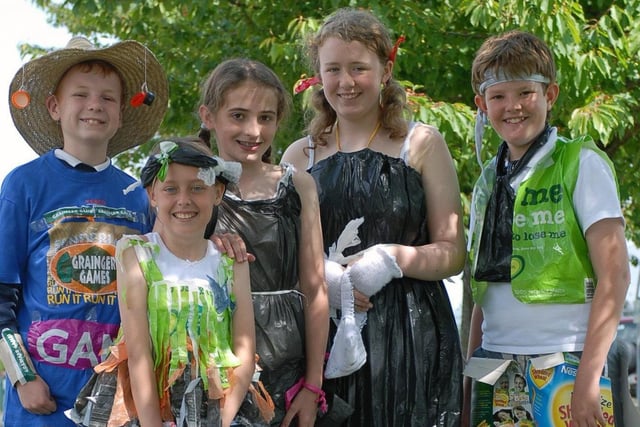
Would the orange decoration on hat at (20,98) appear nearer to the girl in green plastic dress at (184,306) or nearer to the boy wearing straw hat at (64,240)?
the boy wearing straw hat at (64,240)

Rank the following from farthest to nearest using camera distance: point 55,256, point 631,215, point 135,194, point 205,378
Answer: point 631,215
point 135,194
point 55,256
point 205,378

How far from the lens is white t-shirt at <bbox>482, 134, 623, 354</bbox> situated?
10.6 ft

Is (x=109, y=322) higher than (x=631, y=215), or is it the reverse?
(x=631, y=215)

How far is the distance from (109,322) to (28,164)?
24.8 inches

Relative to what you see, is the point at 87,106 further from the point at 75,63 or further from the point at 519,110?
the point at 519,110

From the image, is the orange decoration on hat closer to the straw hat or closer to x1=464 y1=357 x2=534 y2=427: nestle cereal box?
the straw hat

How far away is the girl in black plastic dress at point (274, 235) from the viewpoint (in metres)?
3.21

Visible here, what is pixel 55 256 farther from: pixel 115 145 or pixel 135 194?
pixel 115 145

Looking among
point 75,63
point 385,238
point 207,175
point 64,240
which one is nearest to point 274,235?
point 207,175

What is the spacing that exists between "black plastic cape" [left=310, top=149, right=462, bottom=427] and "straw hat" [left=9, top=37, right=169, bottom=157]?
0.75m

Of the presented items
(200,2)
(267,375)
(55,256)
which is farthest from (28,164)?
(200,2)

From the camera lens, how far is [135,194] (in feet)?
11.0

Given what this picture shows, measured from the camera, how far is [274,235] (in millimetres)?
3266

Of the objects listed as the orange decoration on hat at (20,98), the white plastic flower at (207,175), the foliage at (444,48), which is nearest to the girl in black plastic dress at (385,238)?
the white plastic flower at (207,175)
